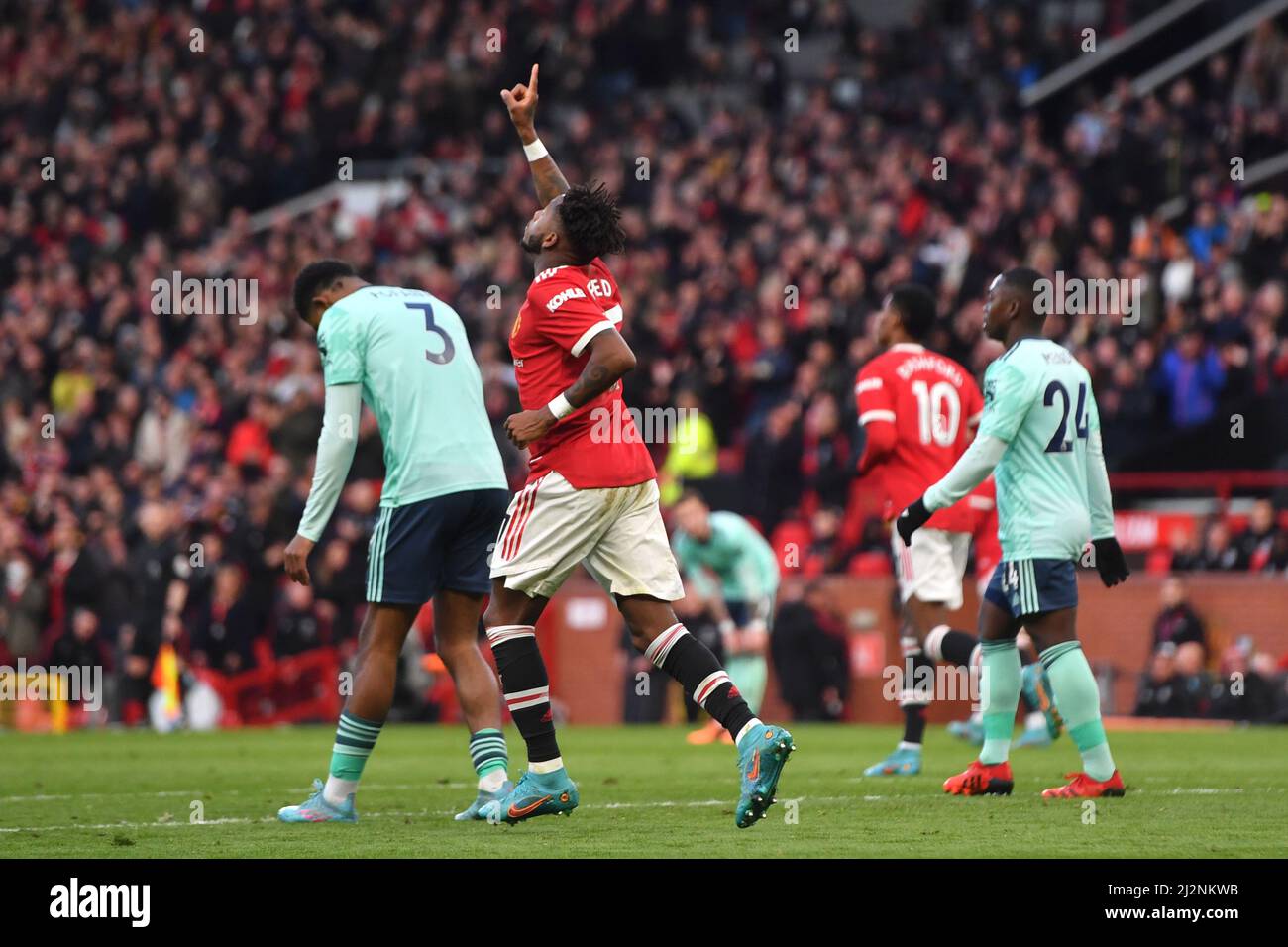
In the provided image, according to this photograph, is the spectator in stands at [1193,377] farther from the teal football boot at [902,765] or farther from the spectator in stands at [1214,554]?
the teal football boot at [902,765]

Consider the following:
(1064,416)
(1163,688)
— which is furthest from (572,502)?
(1163,688)

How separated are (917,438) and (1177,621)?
Result: 252 inches

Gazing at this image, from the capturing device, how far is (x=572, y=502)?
8242 mm

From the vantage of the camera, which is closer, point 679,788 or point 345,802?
point 345,802

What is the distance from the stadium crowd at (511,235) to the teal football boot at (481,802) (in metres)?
10.5

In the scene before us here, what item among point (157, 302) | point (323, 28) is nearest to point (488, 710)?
point (157, 302)

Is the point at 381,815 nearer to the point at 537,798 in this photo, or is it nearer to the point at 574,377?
the point at 537,798

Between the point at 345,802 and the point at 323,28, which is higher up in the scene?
the point at 323,28

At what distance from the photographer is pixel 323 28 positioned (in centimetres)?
3081

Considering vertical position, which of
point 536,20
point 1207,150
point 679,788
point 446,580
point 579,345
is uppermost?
point 536,20

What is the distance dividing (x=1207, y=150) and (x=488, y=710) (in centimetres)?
1536

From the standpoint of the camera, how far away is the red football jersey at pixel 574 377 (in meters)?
8.23

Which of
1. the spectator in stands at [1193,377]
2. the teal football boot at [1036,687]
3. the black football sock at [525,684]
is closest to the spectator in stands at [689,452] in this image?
the spectator in stands at [1193,377]
